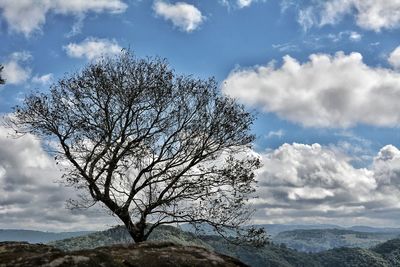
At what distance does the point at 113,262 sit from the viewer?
47.2 feet

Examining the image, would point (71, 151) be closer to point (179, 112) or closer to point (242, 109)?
point (179, 112)

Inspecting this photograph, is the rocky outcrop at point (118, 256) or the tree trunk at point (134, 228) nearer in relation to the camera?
the rocky outcrop at point (118, 256)

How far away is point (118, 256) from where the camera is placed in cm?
1588

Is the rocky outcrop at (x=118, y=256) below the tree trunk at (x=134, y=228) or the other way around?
below

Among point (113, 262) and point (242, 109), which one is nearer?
point (113, 262)

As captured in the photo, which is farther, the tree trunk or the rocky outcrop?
the tree trunk

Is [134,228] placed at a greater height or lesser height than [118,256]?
greater

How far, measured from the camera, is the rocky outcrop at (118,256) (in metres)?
→ 13.3

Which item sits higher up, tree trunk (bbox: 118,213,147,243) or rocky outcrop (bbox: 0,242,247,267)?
tree trunk (bbox: 118,213,147,243)

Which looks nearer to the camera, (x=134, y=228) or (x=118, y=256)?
(x=118, y=256)

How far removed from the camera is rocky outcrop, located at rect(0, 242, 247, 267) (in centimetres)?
1327

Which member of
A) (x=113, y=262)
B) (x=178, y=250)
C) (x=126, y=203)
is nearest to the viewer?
(x=113, y=262)

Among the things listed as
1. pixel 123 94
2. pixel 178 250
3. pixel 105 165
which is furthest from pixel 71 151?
pixel 178 250

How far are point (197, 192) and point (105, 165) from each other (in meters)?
6.99
